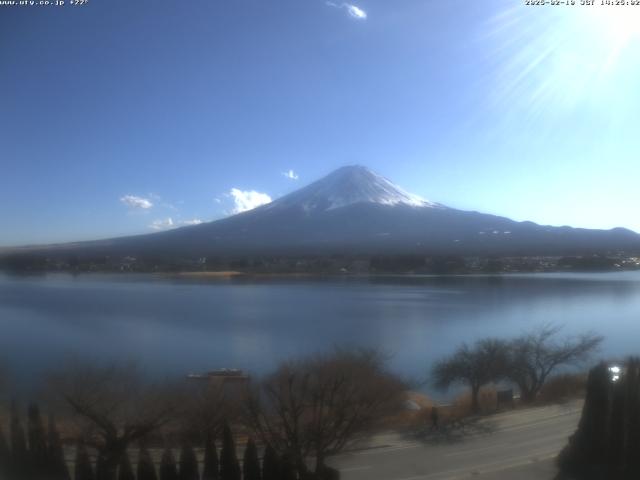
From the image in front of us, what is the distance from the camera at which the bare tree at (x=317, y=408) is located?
322 centimetres

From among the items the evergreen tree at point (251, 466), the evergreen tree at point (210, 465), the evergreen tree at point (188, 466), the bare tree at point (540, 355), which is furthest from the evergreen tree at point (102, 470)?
the bare tree at point (540, 355)

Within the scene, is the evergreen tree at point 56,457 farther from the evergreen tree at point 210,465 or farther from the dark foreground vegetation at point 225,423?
the evergreen tree at point 210,465

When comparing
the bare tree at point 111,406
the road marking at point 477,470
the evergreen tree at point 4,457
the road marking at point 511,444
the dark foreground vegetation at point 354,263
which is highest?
the dark foreground vegetation at point 354,263

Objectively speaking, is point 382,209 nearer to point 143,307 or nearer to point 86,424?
point 143,307

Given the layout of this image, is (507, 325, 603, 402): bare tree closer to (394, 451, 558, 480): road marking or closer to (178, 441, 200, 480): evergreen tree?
(394, 451, 558, 480): road marking

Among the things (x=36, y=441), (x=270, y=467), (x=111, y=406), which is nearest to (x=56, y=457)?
(x=36, y=441)

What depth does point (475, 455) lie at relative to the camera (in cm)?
327

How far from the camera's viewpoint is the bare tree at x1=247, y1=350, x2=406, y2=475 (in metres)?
3.22

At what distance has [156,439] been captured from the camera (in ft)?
10.5

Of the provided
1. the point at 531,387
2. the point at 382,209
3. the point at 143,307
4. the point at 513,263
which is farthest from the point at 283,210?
the point at 531,387

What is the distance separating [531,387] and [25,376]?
12.6 ft

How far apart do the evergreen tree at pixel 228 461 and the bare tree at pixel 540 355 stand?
7.59 feet

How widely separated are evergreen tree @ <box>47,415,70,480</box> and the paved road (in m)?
1.50

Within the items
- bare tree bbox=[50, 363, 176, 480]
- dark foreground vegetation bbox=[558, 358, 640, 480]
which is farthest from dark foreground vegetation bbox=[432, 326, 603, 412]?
bare tree bbox=[50, 363, 176, 480]
